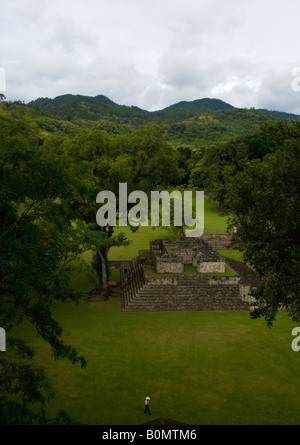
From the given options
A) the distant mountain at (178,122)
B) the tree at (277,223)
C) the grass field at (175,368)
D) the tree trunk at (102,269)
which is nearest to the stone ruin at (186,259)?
the grass field at (175,368)

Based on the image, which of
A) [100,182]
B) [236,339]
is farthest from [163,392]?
[100,182]

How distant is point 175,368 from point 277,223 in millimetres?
6094

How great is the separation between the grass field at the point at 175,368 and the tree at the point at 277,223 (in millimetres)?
2978

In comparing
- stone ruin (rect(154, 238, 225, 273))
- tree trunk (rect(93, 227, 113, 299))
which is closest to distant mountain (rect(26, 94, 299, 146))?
stone ruin (rect(154, 238, 225, 273))

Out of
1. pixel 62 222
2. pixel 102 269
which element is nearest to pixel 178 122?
pixel 102 269

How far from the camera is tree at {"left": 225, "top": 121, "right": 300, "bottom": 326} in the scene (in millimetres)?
7227

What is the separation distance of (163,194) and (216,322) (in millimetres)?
11140

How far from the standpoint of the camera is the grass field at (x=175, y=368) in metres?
8.48

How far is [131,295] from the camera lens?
15250 mm

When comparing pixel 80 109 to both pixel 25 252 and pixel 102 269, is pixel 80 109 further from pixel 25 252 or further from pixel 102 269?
pixel 25 252

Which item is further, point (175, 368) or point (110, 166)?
point (110, 166)

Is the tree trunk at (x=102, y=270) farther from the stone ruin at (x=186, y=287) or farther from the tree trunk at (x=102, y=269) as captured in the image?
the stone ruin at (x=186, y=287)

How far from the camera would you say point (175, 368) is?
34.0ft
